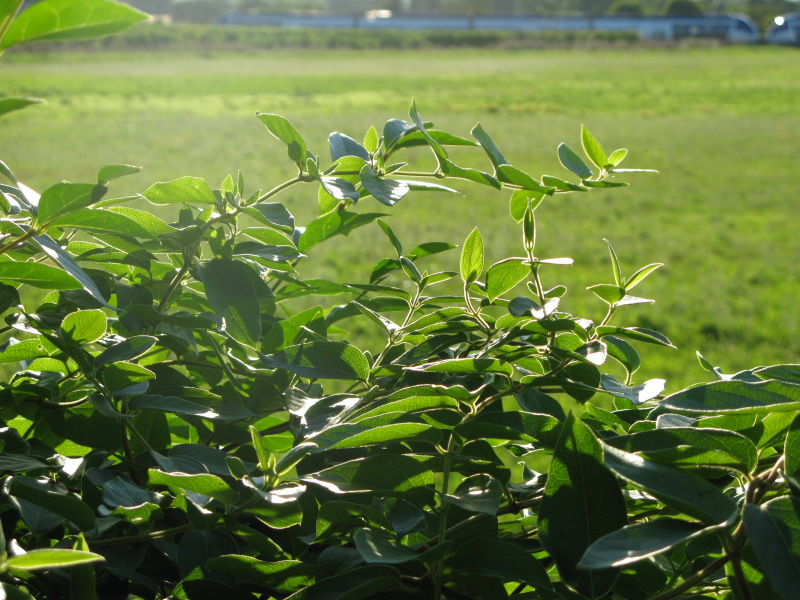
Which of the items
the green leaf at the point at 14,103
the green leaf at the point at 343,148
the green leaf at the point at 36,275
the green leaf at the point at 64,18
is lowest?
the green leaf at the point at 36,275

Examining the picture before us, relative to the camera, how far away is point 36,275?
0.44 meters

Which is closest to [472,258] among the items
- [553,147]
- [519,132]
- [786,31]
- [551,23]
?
[553,147]

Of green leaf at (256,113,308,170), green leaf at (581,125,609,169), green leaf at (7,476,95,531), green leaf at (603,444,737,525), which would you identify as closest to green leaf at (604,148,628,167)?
green leaf at (581,125,609,169)

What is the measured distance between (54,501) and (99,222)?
167mm

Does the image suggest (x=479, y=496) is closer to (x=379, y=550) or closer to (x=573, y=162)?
(x=379, y=550)

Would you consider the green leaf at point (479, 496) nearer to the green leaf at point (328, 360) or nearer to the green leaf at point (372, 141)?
the green leaf at point (328, 360)

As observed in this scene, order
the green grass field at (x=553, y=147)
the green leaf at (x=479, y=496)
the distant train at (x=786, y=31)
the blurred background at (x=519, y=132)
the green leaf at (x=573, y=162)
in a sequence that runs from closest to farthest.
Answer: the green leaf at (x=479, y=496) → the green leaf at (x=573, y=162) → the green grass field at (x=553, y=147) → the blurred background at (x=519, y=132) → the distant train at (x=786, y=31)

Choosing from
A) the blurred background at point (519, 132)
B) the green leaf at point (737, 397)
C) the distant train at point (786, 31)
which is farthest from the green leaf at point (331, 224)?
the distant train at point (786, 31)

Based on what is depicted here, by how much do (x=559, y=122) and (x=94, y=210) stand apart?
13.7 m

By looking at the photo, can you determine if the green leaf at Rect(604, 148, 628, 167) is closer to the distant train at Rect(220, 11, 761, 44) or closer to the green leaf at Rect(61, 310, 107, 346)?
the green leaf at Rect(61, 310, 107, 346)

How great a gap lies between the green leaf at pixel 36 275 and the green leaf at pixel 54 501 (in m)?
0.11

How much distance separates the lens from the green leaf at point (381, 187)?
21.4 inches

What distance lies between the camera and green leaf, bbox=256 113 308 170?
1.93 feet

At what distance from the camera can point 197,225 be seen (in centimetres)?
58
